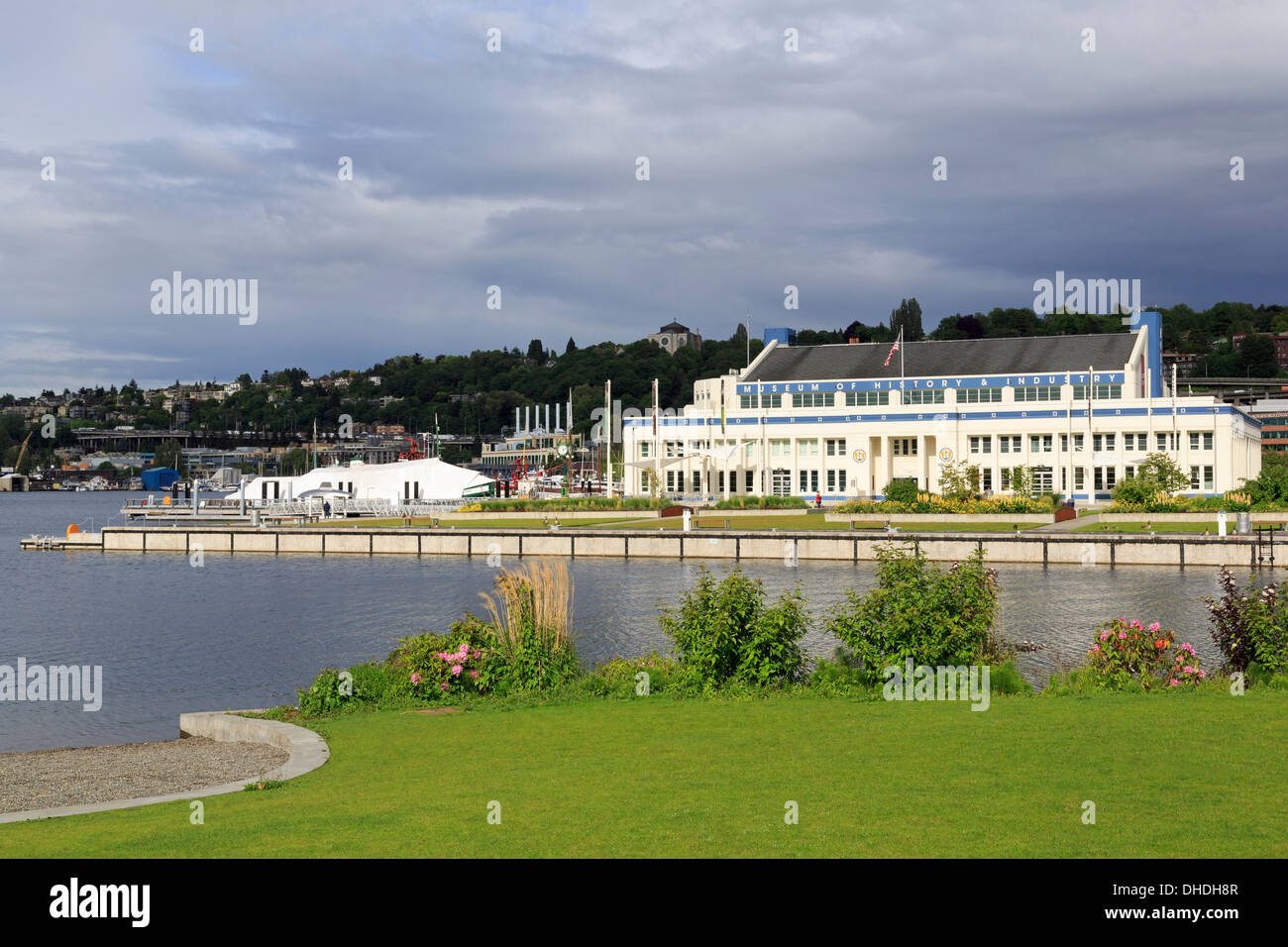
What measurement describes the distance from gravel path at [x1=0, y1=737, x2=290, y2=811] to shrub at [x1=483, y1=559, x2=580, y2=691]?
517 cm

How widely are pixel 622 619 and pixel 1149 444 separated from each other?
2759 inches

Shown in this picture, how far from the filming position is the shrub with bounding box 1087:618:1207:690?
19.8 meters

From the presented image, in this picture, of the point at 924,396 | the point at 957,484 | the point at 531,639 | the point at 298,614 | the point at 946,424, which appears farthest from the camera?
the point at 924,396

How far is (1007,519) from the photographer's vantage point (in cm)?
6894

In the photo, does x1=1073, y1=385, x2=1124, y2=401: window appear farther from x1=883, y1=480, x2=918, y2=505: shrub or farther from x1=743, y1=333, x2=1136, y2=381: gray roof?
x1=883, y1=480, x2=918, y2=505: shrub

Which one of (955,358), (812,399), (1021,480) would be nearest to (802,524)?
(1021,480)

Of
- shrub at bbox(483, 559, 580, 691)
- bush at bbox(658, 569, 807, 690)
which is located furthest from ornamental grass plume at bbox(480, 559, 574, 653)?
bush at bbox(658, 569, 807, 690)

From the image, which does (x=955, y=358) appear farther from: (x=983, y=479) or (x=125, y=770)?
(x=125, y=770)

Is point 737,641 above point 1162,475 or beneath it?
beneath

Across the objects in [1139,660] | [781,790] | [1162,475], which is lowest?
[1139,660]

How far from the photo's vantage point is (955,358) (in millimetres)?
112312

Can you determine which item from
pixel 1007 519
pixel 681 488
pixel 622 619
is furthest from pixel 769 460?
pixel 622 619

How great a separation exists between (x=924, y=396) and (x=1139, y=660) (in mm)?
88851
